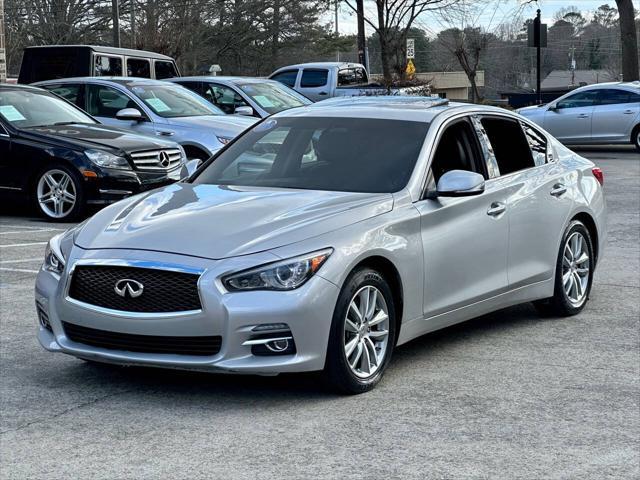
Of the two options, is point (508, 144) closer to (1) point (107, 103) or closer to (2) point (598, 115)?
(1) point (107, 103)

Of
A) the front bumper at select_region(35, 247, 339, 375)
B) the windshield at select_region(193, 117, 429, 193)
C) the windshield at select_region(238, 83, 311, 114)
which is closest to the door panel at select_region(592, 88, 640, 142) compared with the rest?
the windshield at select_region(238, 83, 311, 114)

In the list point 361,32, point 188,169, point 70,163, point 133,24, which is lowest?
point 70,163

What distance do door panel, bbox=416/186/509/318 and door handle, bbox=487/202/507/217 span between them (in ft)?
0.06

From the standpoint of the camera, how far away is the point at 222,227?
240 inches

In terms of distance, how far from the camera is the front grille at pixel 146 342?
578cm

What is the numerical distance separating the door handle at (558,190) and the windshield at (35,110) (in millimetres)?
7983

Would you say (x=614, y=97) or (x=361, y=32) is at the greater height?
(x=361, y=32)

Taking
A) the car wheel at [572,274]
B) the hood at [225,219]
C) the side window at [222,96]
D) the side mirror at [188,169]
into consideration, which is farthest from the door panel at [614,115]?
the hood at [225,219]

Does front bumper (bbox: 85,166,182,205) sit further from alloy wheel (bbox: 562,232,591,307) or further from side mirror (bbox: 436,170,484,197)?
side mirror (bbox: 436,170,484,197)

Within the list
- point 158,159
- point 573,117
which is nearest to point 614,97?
point 573,117

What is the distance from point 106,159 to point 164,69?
10.5 m

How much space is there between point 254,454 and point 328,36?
56.6 metres

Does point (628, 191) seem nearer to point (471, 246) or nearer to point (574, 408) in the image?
point (471, 246)

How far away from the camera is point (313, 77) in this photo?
1141 inches
